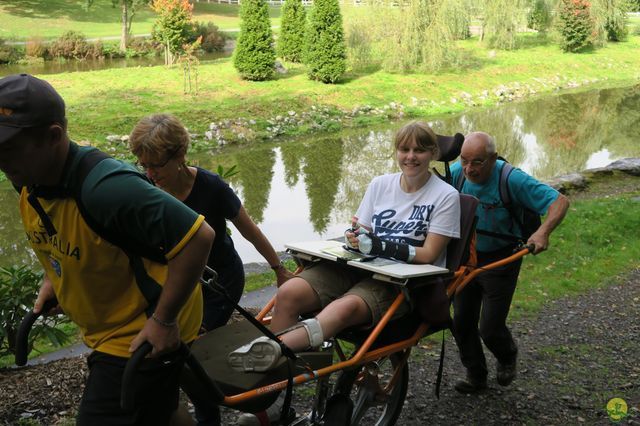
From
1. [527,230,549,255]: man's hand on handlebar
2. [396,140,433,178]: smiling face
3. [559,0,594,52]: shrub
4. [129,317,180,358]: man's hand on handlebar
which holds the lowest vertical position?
[527,230,549,255]: man's hand on handlebar

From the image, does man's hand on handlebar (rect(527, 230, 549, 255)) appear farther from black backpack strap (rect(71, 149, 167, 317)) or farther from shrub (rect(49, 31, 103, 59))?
shrub (rect(49, 31, 103, 59))

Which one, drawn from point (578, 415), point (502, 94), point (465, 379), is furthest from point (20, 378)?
point (502, 94)

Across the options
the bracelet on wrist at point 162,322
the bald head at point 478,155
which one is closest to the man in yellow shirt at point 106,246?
the bracelet on wrist at point 162,322

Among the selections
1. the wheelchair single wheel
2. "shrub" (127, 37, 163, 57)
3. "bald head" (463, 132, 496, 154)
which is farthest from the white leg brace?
"shrub" (127, 37, 163, 57)

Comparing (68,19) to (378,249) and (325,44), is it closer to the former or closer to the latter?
(325,44)

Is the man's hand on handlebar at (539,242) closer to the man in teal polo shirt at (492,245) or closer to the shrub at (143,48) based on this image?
the man in teal polo shirt at (492,245)

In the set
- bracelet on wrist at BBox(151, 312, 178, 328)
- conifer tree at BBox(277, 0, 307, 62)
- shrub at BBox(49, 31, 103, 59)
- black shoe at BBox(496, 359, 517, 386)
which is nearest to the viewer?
bracelet on wrist at BBox(151, 312, 178, 328)

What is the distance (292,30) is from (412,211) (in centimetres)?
2835

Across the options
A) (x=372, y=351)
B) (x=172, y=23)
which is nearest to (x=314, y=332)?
(x=372, y=351)

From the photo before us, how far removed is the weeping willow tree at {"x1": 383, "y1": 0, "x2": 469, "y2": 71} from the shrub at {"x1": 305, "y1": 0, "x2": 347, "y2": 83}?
2.85 meters

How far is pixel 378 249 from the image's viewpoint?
13.1ft

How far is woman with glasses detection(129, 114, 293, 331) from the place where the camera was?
3.70 meters

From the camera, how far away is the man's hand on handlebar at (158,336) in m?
2.49

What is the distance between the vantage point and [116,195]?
235 cm
